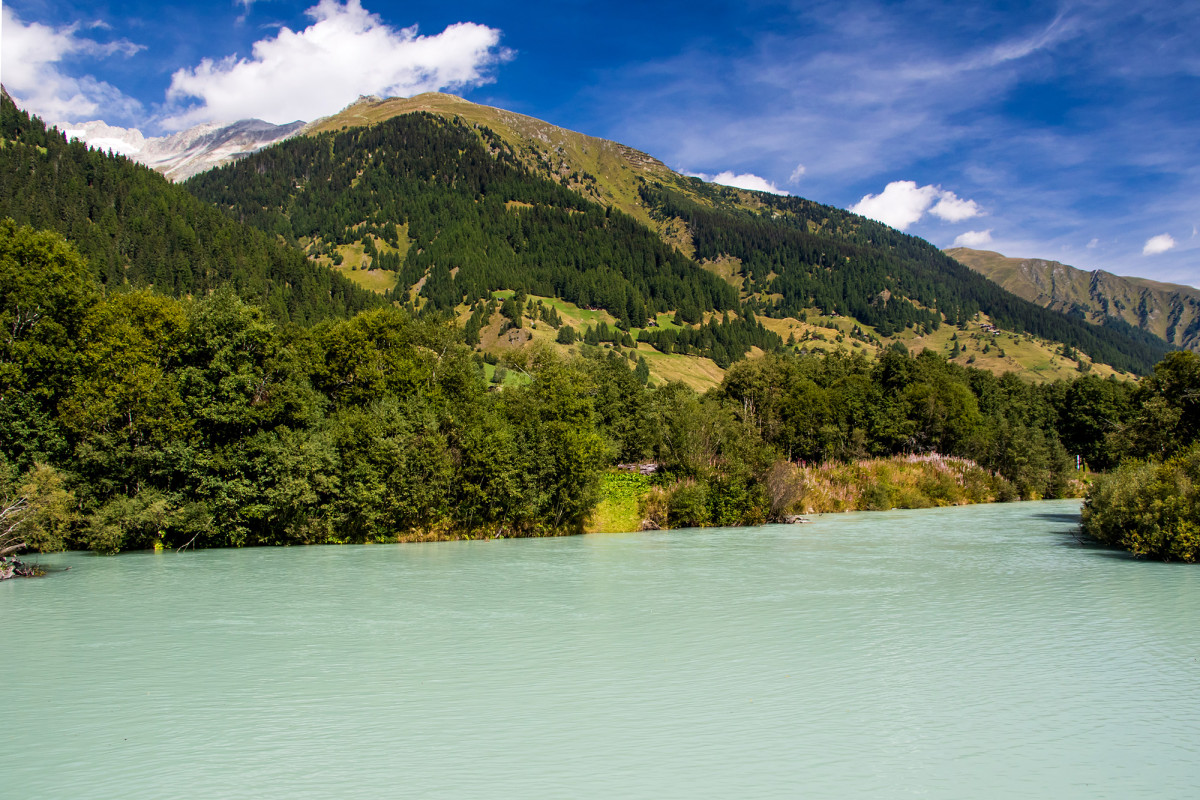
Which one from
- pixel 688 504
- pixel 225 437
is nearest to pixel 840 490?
pixel 688 504

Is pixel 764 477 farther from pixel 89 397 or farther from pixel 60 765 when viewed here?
pixel 60 765

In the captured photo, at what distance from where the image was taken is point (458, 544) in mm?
41125

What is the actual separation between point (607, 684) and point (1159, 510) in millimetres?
28316

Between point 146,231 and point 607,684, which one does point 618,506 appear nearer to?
point 607,684

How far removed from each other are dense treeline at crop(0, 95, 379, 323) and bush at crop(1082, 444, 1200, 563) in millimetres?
120291

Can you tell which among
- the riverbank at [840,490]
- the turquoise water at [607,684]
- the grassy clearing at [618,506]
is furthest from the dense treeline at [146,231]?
the turquoise water at [607,684]

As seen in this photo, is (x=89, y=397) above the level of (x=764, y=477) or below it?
above

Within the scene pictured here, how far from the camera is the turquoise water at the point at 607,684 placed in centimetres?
1059

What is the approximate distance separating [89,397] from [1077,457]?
99689 mm

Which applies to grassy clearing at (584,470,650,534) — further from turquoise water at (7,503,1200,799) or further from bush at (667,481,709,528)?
turquoise water at (7,503,1200,799)

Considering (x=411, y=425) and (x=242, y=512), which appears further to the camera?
(x=411, y=425)

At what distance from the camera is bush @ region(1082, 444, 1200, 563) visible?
29.8m

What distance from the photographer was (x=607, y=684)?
49.5 feet

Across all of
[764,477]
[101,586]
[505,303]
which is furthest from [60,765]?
[505,303]
